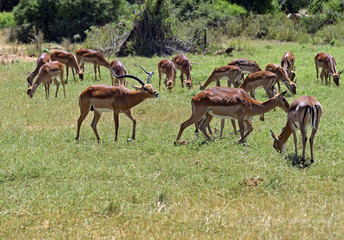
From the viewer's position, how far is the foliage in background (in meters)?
24.9

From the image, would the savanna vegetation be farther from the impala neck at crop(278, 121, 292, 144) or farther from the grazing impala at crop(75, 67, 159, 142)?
the grazing impala at crop(75, 67, 159, 142)

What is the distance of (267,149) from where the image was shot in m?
7.10

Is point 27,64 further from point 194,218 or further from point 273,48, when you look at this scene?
point 194,218

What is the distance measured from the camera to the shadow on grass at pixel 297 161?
21.1ft

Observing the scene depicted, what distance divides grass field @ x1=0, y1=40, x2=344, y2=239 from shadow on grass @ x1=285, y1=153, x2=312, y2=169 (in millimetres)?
42

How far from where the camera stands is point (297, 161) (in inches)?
261

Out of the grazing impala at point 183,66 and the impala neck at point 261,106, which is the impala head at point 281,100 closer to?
the impala neck at point 261,106

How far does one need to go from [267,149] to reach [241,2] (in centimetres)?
2366

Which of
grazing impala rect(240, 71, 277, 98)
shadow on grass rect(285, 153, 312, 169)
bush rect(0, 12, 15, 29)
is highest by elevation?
bush rect(0, 12, 15, 29)

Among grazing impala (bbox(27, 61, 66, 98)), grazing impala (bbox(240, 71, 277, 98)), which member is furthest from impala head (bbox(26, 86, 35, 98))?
grazing impala (bbox(240, 71, 277, 98))

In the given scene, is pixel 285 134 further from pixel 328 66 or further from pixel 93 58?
pixel 93 58

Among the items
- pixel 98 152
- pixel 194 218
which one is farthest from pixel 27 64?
pixel 194 218

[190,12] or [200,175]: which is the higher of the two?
[190,12]

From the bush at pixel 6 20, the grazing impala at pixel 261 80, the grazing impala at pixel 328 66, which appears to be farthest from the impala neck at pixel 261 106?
the bush at pixel 6 20
